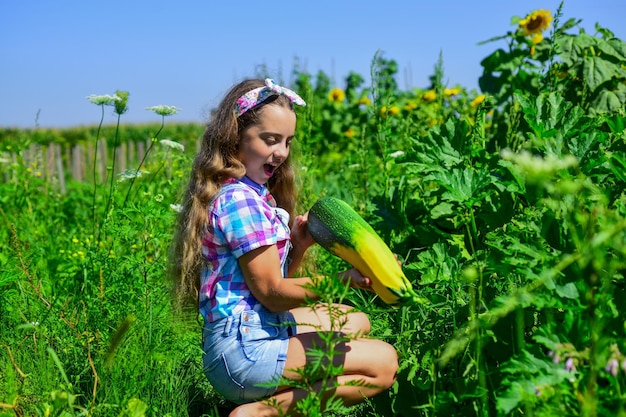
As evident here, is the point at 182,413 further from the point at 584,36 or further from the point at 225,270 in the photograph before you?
the point at 584,36

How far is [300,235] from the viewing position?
10.1ft

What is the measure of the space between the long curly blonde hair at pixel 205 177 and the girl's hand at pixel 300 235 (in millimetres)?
341

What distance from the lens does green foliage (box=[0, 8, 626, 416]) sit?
6.16ft

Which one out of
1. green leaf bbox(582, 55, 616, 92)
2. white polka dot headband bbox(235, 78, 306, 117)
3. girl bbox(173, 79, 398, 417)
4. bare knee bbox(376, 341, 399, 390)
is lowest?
bare knee bbox(376, 341, 399, 390)

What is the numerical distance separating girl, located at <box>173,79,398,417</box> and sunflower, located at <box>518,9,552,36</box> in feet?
8.49

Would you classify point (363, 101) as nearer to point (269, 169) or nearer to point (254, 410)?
point (269, 169)

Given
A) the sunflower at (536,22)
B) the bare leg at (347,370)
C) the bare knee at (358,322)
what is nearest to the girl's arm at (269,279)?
the bare leg at (347,370)

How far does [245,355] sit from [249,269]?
31cm

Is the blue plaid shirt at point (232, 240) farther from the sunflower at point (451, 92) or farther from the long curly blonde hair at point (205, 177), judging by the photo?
the sunflower at point (451, 92)

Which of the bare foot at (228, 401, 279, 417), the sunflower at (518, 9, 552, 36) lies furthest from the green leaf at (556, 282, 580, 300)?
the sunflower at (518, 9, 552, 36)

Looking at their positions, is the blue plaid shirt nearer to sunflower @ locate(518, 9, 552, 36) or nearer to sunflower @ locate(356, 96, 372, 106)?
sunflower @ locate(518, 9, 552, 36)

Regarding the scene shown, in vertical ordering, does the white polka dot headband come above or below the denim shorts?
above

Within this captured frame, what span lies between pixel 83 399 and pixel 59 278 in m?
1.40

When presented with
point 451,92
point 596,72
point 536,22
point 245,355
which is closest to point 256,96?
point 245,355
